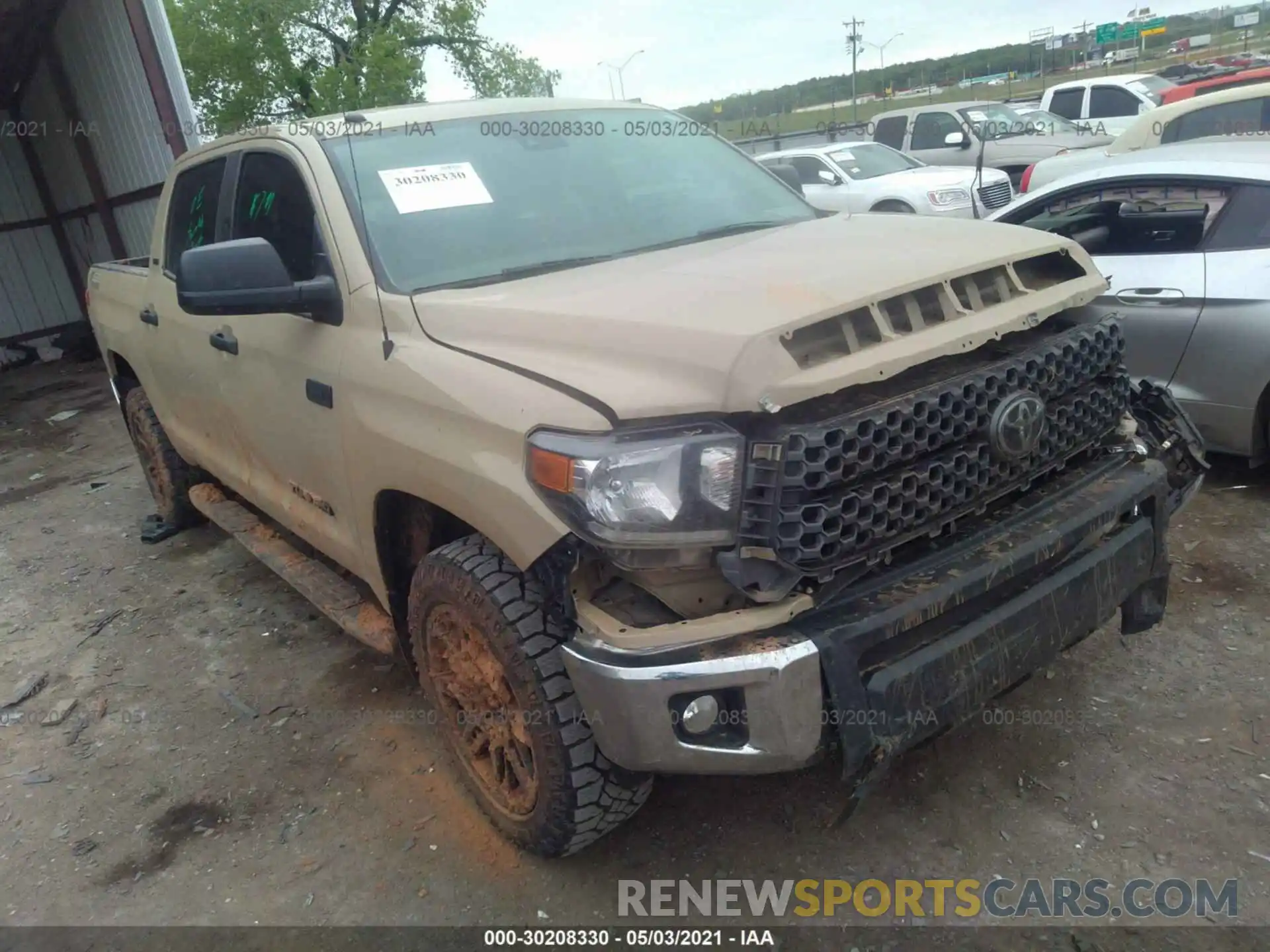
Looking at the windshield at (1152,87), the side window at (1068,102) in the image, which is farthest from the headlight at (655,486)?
the side window at (1068,102)

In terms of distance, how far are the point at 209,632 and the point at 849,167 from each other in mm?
10252

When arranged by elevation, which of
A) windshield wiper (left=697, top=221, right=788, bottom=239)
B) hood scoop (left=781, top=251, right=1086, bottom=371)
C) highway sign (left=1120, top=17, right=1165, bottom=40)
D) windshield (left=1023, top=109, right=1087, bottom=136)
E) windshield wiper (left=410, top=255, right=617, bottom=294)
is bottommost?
windshield (left=1023, top=109, right=1087, bottom=136)

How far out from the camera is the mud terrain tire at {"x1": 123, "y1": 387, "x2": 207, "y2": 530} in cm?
507

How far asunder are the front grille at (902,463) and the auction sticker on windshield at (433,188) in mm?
1459

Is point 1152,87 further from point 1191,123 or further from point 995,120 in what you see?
point 1191,123

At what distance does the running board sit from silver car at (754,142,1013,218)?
24.8ft

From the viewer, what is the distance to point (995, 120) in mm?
13727

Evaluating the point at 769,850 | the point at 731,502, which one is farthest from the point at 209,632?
the point at 731,502

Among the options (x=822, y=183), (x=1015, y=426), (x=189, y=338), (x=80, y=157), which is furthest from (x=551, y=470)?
(x=80, y=157)

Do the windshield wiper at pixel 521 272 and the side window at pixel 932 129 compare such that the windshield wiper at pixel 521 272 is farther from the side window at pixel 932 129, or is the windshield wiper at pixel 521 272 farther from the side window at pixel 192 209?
the side window at pixel 932 129

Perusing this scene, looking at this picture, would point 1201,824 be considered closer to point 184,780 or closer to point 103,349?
point 184,780

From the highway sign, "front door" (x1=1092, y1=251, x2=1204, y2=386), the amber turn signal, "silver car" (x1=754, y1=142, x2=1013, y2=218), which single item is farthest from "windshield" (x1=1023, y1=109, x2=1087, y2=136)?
the highway sign

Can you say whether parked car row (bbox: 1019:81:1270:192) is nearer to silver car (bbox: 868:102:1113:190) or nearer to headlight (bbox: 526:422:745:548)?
silver car (bbox: 868:102:1113:190)

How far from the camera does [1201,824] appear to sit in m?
2.49
